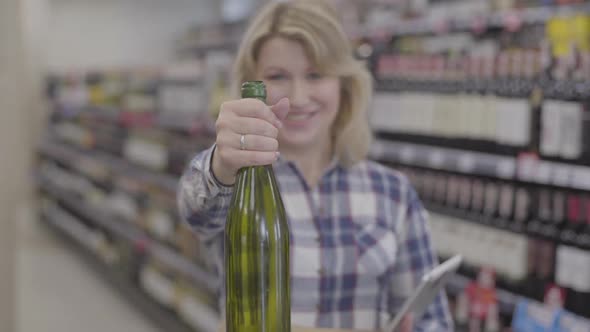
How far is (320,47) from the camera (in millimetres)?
1295

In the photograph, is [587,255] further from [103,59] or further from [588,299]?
[103,59]

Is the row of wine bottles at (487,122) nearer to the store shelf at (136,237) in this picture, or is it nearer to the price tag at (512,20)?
the price tag at (512,20)

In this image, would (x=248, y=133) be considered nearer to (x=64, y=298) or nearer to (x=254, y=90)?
(x=254, y=90)

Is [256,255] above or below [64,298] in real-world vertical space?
above

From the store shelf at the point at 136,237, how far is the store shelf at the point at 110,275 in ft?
0.52

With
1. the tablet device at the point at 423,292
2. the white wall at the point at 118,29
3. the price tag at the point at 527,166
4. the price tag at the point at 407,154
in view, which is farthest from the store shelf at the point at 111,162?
the tablet device at the point at 423,292

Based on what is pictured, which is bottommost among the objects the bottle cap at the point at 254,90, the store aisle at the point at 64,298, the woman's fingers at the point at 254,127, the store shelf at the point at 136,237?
the store aisle at the point at 64,298

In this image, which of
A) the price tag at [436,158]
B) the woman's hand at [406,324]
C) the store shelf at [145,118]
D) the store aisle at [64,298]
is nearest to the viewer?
the woman's hand at [406,324]

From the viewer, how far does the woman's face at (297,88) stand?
129 cm

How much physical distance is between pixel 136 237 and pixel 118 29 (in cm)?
533

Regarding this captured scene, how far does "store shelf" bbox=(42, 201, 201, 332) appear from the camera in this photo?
473 centimetres

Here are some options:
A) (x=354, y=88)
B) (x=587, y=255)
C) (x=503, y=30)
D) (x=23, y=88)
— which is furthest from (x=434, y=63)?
(x=23, y=88)

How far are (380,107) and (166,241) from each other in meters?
2.12

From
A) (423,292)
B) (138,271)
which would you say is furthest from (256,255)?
(138,271)
